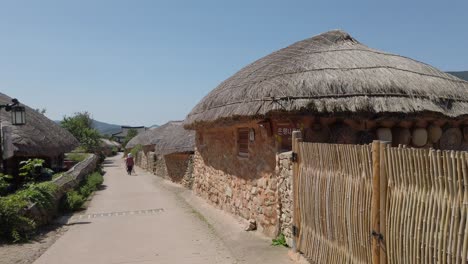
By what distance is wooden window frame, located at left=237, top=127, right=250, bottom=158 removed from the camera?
31.2 feet

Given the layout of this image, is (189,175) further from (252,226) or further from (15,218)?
(15,218)

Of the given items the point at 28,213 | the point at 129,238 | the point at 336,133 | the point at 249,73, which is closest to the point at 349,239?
the point at 336,133

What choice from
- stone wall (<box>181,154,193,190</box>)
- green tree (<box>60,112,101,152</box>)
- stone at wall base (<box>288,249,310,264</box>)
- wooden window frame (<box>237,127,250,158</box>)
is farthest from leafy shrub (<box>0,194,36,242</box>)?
green tree (<box>60,112,101,152</box>)

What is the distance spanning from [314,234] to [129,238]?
4510 mm

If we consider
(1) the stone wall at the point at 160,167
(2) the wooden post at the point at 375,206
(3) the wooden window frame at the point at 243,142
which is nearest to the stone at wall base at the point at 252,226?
(3) the wooden window frame at the point at 243,142

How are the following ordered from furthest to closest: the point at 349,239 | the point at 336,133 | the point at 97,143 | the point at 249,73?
the point at 97,143 → the point at 249,73 → the point at 336,133 → the point at 349,239

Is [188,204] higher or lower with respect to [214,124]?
lower

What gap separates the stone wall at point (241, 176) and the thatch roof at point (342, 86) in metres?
0.77

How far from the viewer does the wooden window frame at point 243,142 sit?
951 cm

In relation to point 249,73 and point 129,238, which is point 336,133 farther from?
point 129,238

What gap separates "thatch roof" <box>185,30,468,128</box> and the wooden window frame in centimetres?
66

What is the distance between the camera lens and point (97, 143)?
4553 cm

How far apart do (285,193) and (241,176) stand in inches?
98.7

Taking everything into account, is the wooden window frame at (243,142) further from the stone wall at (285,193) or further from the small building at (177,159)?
the small building at (177,159)
